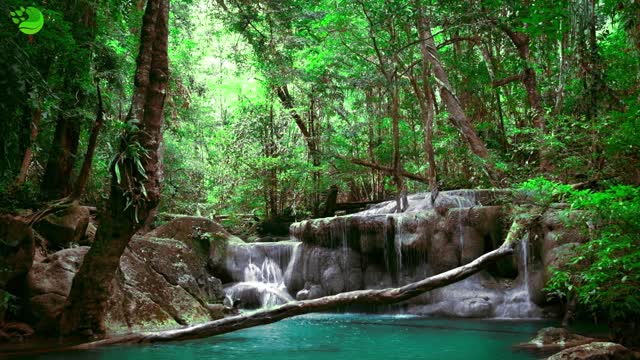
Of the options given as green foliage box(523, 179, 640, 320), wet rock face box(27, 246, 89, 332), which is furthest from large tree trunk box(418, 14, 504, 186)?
wet rock face box(27, 246, 89, 332)

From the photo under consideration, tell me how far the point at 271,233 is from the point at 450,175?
6504mm

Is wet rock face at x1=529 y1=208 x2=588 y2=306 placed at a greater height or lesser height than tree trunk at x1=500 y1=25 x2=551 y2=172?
lesser

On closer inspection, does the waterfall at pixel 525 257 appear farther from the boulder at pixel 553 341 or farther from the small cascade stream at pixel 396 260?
the boulder at pixel 553 341

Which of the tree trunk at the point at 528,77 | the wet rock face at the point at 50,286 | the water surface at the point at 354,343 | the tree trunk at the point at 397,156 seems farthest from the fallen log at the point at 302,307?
the tree trunk at the point at 528,77

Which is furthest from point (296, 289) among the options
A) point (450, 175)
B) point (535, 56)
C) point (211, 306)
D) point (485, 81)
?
point (535, 56)

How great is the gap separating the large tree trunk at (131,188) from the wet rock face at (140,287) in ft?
2.40

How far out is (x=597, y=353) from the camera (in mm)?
5223

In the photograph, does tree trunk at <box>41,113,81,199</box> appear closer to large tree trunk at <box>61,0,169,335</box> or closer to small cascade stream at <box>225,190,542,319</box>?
large tree trunk at <box>61,0,169,335</box>

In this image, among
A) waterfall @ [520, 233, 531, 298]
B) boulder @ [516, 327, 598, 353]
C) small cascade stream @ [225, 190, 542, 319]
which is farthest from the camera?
small cascade stream @ [225, 190, 542, 319]

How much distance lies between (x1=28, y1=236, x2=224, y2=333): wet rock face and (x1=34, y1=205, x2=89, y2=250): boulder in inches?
34.3

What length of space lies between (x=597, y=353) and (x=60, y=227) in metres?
8.51

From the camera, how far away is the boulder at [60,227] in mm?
9344

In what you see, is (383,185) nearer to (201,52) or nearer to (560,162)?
(201,52)

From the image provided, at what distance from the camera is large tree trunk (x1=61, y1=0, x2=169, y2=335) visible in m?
6.81
